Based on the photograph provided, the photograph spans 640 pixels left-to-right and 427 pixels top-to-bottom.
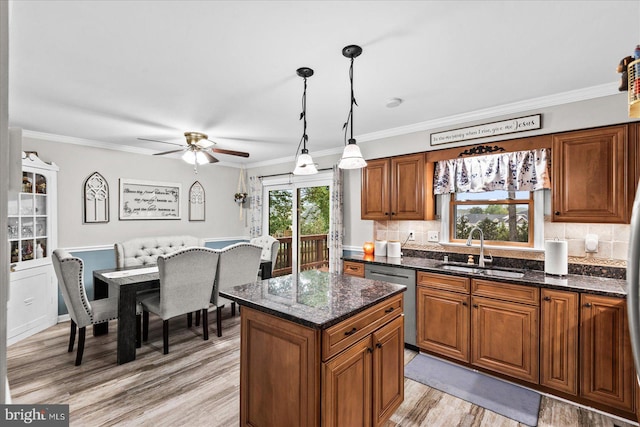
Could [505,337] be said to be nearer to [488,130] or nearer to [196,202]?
[488,130]

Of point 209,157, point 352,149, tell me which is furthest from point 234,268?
point 352,149

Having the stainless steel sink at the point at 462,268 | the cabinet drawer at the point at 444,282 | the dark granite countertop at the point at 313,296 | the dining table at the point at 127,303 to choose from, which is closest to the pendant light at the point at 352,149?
the dark granite countertop at the point at 313,296

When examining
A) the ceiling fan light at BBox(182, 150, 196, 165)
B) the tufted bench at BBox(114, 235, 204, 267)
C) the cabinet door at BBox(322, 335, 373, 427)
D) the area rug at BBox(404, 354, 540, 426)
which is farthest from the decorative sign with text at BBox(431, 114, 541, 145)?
the tufted bench at BBox(114, 235, 204, 267)

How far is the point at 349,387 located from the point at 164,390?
5.77 ft

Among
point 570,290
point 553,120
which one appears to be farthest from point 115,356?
point 553,120

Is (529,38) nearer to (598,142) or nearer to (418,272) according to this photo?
(598,142)

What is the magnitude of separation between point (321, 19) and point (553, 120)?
2.34 meters

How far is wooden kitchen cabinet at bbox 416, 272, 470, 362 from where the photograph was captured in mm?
2848

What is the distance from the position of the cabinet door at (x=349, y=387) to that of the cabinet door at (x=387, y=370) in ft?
0.23

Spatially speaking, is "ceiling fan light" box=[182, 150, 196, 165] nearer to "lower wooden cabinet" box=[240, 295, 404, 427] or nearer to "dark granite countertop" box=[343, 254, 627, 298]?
"lower wooden cabinet" box=[240, 295, 404, 427]

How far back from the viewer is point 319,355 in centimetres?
154

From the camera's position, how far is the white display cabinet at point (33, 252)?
3.49 metres

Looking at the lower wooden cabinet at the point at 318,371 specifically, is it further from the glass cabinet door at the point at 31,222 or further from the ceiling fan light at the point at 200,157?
the glass cabinet door at the point at 31,222

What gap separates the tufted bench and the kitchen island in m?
2.92
